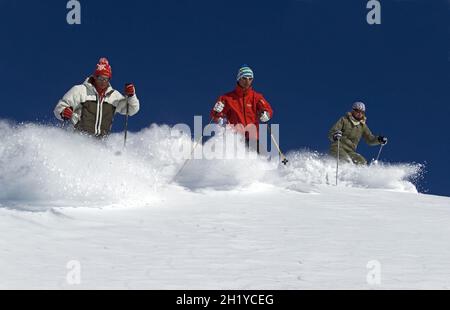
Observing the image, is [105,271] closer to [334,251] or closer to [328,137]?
[334,251]

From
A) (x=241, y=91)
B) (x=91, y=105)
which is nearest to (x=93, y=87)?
(x=91, y=105)

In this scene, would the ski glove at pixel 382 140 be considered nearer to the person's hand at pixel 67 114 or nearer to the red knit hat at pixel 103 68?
the red knit hat at pixel 103 68

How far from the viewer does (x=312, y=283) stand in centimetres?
402

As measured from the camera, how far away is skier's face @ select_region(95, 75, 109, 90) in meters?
9.38

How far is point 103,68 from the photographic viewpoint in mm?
9453

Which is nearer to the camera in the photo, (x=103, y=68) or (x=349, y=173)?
(x=103, y=68)

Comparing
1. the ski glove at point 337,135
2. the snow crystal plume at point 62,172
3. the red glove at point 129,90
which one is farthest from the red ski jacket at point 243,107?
the snow crystal plume at point 62,172

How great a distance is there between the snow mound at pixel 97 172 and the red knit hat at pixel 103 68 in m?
1.07

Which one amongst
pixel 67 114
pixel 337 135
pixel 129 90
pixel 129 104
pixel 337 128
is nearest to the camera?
pixel 67 114

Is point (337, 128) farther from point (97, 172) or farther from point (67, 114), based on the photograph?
point (97, 172)

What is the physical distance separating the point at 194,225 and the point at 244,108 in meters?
5.11

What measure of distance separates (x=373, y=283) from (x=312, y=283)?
0.39 m

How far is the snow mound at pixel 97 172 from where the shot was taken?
6812 millimetres

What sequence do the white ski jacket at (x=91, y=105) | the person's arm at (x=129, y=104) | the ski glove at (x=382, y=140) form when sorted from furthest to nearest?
the ski glove at (x=382, y=140) < the person's arm at (x=129, y=104) < the white ski jacket at (x=91, y=105)
